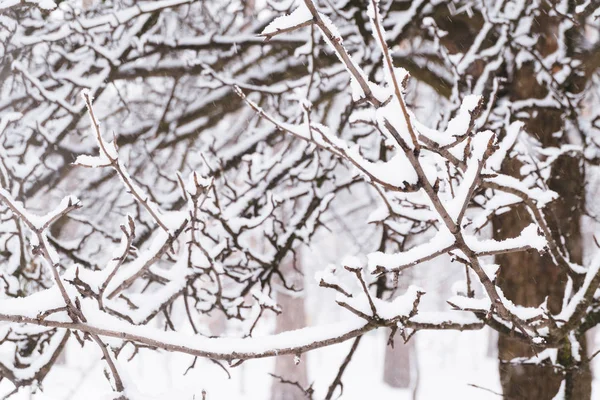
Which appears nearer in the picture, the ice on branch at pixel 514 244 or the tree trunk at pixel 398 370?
the ice on branch at pixel 514 244

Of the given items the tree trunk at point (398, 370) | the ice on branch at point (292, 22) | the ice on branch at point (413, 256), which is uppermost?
the ice on branch at point (292, 22)

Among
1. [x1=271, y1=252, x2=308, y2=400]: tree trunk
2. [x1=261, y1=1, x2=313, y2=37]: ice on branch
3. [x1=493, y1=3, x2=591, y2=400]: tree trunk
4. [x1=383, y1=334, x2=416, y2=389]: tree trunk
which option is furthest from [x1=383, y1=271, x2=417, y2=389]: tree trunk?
[x1=261, y1=1, x2=313, y2=37]: ice on branch

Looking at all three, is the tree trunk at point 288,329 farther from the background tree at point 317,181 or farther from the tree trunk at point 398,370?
the background tree at point 317,181

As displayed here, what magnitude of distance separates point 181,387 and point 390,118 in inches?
40.8

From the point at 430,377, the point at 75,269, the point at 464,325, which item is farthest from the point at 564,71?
the point at 430,377

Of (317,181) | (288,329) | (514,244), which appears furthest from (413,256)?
(288,329)

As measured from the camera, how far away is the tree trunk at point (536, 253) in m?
3.58

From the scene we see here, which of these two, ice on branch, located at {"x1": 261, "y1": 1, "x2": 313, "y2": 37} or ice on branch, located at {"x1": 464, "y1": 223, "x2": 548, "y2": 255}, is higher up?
ice on branch, located at {"x1": 261, "y1": 1, "x2": 313, "y2": 37}

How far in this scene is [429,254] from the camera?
108 cm

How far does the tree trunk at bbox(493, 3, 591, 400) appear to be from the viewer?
358 cm

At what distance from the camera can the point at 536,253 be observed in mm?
3564

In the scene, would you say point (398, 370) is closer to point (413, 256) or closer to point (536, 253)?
point (536, 253)

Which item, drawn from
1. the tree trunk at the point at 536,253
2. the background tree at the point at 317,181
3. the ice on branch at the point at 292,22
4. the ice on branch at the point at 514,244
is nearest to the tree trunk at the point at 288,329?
the background tree at the point at 317,181

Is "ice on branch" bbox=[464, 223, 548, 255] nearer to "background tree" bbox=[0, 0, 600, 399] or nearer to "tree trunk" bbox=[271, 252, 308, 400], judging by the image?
"background tree" bbox=[0, 0, 600, 399]
